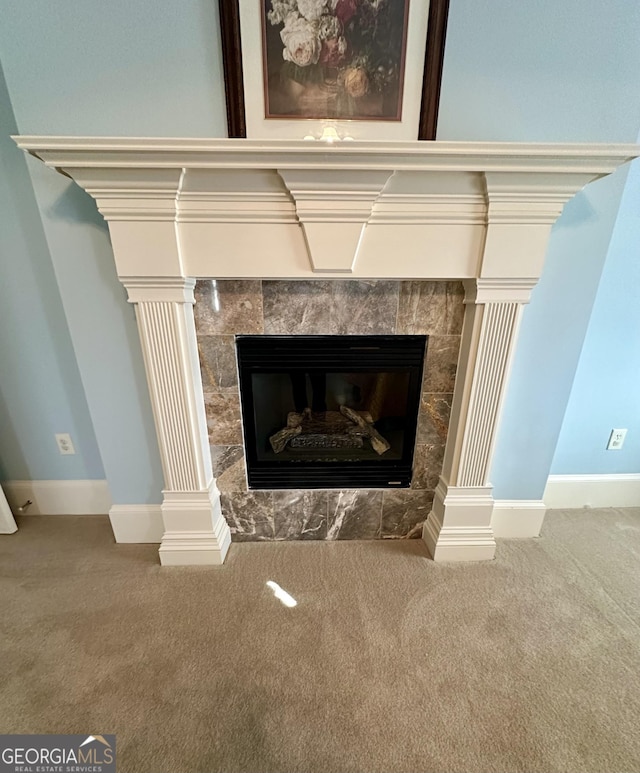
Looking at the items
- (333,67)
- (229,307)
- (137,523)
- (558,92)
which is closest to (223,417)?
(229,307)

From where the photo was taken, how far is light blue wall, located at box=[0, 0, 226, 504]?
3.44ft

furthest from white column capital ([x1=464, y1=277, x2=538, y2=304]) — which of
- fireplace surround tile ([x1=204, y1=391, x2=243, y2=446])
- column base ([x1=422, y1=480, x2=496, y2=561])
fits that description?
fireplace surround tile ([x1=204, y1=391, x2=243, y2=446])

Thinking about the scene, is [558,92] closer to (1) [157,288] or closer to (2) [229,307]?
(2) [229,307]

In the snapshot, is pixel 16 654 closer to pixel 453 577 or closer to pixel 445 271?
pixel 453 577

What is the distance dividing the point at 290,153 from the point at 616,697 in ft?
6.37

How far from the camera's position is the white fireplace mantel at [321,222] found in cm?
100

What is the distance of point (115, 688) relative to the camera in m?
1.04

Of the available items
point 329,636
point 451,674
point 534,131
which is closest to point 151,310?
point 329,636

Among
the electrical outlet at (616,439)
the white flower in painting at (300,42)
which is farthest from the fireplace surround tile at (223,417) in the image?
the electrical outlet at (616,439)

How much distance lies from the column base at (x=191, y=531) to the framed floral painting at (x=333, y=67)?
4.67ft

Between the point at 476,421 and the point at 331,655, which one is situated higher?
the point at 476,421

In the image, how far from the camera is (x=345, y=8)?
105 cm

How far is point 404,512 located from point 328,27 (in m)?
1.88

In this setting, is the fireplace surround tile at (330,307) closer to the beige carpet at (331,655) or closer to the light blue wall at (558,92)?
the light blue wall at (558,92)
